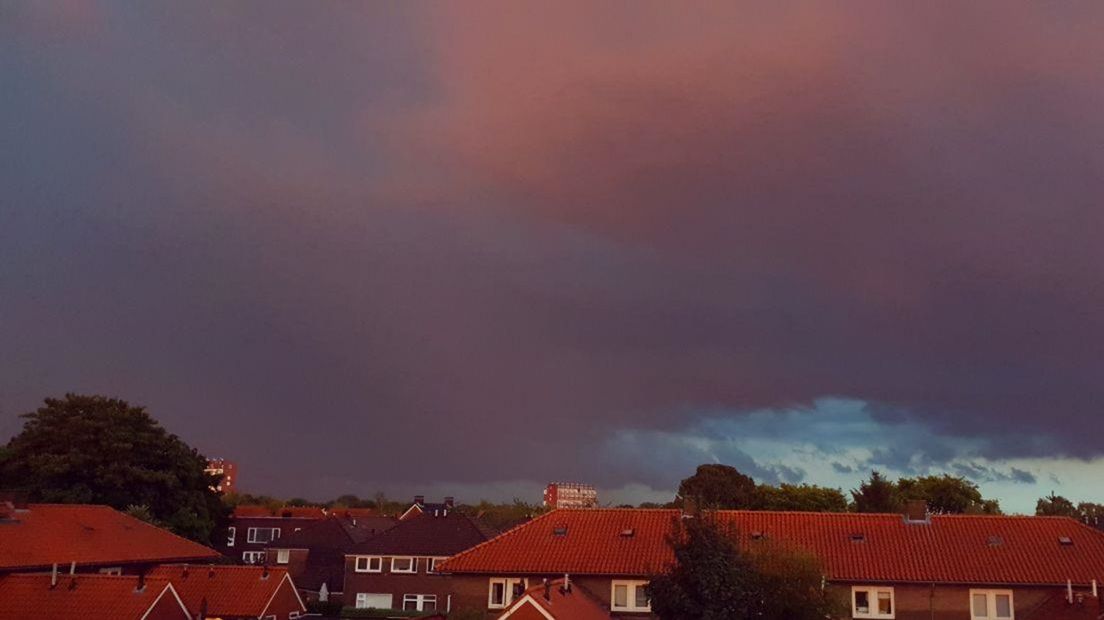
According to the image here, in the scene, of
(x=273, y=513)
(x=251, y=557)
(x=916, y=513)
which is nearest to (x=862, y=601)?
(x=916, y=513)

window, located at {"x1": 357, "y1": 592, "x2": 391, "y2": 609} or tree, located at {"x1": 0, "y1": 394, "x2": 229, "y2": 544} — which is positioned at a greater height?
tree, located at {"x1": 0, "y1": 394, "x2": 229, "y2": 544}

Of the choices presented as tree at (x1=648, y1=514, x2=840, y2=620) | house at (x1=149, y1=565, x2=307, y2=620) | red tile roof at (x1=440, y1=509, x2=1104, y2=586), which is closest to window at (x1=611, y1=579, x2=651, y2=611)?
red tile roof at (x1=440, y1=509, x2=1104, y2=586)

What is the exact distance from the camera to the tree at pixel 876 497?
289 ft

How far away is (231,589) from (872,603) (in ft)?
121

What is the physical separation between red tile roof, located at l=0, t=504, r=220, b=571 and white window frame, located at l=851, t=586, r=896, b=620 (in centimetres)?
4112

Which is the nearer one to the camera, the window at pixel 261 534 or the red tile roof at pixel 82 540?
the red tile roof at pixel 82 540

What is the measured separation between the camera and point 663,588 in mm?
33000

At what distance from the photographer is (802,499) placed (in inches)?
3861

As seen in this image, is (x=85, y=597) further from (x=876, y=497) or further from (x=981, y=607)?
(x=876, y=497)

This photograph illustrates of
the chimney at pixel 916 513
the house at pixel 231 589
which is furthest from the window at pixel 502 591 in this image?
the chimney at pixel 916 513

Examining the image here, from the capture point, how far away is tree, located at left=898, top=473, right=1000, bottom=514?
99.2m

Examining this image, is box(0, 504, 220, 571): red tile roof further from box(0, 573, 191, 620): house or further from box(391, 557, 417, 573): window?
box(391, 557, 417, 573): window

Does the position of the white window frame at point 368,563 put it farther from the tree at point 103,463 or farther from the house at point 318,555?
the tree at point 103,463

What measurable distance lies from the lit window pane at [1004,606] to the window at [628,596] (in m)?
18.2
